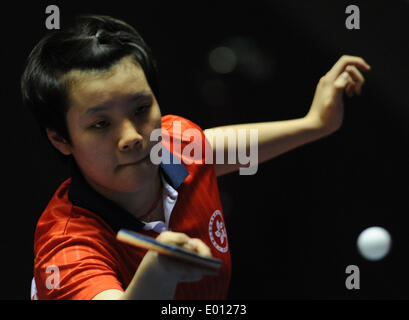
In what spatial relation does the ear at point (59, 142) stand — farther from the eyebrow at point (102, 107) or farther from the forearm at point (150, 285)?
the forearm at point (150, 285)

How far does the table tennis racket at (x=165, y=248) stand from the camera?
0.49 m

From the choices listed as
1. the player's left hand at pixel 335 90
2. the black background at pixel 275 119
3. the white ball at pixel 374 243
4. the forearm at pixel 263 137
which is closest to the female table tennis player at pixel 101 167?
the forearm at pixel 263 137

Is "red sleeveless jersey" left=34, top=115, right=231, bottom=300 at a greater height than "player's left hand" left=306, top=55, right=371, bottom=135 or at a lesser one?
lesser

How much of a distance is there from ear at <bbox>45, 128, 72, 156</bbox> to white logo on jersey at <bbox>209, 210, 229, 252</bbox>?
0.22m

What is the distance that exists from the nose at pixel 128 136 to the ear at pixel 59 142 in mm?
89

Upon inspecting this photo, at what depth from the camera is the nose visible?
655 mm

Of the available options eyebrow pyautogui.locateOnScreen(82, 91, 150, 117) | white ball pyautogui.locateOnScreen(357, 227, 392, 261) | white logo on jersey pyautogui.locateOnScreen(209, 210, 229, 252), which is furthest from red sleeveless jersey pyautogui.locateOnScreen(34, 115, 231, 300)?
white ball pyautogui.locateOnScreen(357, 227, 392, 261)

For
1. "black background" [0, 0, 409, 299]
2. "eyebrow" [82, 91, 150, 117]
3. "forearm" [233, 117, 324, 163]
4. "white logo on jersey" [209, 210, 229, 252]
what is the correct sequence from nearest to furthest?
1. "eyebrow" [82, 91, 150, 117]
2. "white logo on jersey" [209, 210, 229, 252]
3. "forearm" [233, 117, 324, 163]
4. "black background" [0, 0, 409, 299]

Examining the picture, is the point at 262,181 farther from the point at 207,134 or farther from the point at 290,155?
the point at 207,134

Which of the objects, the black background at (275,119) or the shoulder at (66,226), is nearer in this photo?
the shoulder at (66,226)

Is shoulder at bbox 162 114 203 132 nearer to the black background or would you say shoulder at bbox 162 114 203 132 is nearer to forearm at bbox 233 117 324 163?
forearm at bbox 233 117 324 163

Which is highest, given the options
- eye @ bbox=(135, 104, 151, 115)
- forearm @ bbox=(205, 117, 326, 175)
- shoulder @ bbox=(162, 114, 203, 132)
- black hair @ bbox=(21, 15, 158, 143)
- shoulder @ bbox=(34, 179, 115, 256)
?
black hair @ bbox=(21, 15, 158, 143)

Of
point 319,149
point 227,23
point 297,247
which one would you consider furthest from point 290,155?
point 227,23

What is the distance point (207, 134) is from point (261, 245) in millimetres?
427
